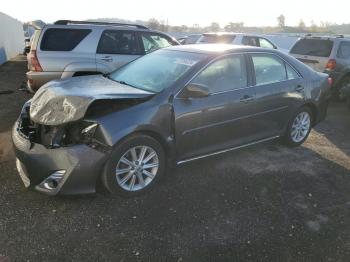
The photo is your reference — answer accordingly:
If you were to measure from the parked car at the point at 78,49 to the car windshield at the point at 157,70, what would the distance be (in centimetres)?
259

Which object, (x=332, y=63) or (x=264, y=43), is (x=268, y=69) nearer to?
(x=332, y=63)

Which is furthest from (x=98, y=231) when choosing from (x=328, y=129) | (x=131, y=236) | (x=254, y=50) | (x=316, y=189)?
(x=328, y=129)

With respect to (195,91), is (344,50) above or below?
below

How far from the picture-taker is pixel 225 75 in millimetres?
4812

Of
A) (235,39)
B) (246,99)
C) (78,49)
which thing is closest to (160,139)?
(246,99)

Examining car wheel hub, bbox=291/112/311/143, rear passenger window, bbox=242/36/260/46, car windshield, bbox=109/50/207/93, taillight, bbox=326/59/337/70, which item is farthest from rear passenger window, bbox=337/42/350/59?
car windshield, bbox=109/50/207/93

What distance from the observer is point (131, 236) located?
348 cm

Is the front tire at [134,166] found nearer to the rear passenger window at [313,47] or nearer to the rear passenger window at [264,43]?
the rear passenger window at [313,47]

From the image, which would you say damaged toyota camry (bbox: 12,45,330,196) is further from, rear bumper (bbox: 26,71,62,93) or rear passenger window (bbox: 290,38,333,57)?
rear passenger window (bbox: 290,38,333,57)

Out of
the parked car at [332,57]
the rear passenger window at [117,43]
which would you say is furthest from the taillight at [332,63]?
the rear passenger window at [117,43]

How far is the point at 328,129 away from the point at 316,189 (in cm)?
Answer: 312

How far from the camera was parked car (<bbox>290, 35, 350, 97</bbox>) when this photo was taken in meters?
9.51

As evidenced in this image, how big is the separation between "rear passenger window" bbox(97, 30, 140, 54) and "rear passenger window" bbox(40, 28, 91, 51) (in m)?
0.43

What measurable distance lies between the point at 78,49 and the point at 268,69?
165 inches
